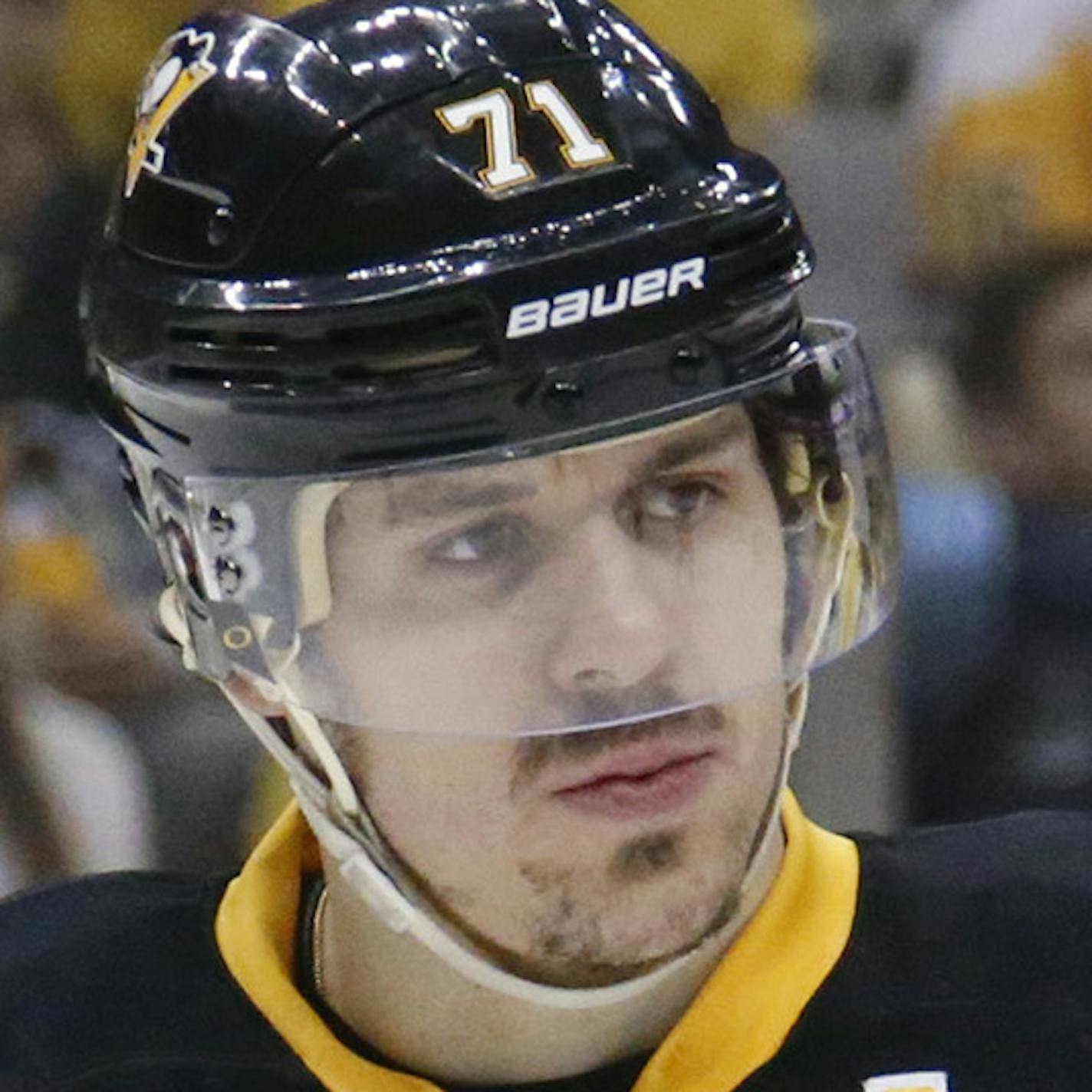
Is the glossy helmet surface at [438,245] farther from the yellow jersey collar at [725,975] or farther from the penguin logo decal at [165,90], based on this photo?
the yellow jersey collar at [725,975]

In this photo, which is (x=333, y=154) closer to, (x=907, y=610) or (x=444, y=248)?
(x=444, y=248)

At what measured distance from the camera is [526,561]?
4.22 feet

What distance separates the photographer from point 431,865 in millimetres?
1329

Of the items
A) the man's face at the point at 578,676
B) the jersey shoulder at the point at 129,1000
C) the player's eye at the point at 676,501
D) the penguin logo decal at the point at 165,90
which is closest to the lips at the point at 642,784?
the man's face at the point at 578,676

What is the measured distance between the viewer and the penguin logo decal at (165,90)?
4.44ft

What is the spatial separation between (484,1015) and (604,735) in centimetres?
17

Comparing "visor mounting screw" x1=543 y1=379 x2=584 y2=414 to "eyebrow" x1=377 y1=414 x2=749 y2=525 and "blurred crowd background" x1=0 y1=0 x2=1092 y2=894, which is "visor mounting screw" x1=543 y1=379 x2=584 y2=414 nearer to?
"eyebrow" x1=377 y1=414 x2=749 y2=525

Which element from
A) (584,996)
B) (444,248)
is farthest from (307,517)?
(584,996)

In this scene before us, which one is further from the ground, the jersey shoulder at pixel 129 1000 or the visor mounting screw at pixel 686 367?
the visor mounting screw at pixel 686 367

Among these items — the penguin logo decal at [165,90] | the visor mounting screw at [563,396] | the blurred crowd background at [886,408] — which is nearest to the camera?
the visor mounting screw at [563,396]

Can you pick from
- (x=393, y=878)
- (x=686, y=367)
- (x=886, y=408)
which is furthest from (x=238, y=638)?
(x=886, y=408)

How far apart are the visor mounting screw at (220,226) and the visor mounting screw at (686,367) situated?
0.21m

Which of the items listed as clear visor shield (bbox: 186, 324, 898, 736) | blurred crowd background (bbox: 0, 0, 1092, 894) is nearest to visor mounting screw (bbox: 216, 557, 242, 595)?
clear visor shield (bbox: 186, 324, 898, 736)

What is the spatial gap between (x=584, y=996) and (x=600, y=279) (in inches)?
12.6
